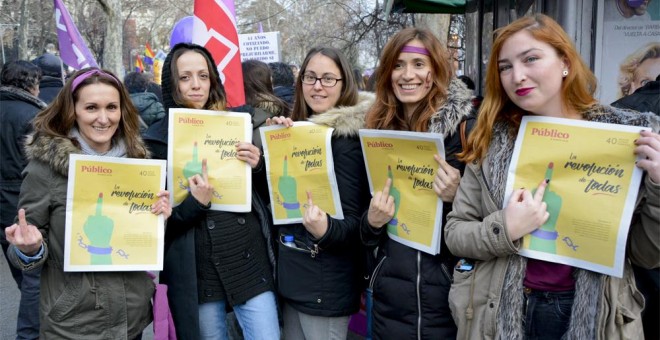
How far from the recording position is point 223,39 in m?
4.09

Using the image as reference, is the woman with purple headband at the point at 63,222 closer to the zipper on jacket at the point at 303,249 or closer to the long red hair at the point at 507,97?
the zipper on jacket at the point at 303,249

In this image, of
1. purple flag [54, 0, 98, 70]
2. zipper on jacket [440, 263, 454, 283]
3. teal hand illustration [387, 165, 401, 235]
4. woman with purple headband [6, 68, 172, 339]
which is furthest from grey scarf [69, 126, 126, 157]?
purple flag [54, 0, 98, 70]

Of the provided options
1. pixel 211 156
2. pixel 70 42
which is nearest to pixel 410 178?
pixel 211 156

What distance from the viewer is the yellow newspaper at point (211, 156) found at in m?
2.85

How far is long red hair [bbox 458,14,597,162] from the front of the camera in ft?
6.57

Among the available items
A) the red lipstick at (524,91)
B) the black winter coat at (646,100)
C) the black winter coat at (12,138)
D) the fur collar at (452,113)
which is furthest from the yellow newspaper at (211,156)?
the black winter coat at (12,138)

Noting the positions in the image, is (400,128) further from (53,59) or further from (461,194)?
(53,59)

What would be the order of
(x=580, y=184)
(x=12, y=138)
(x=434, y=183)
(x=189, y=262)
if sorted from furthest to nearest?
(x=12, y=138) < (x=189, y=262) < (x=434, y=183) < (x=580, y=184)

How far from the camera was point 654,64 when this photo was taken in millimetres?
4438

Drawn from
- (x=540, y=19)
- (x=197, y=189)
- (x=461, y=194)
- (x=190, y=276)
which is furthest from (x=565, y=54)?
(x=190, y=276)

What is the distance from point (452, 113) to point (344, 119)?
0.59 m

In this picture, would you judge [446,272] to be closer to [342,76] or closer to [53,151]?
[342,76]

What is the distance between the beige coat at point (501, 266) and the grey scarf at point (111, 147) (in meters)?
1.59

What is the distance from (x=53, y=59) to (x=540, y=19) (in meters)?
6.74
